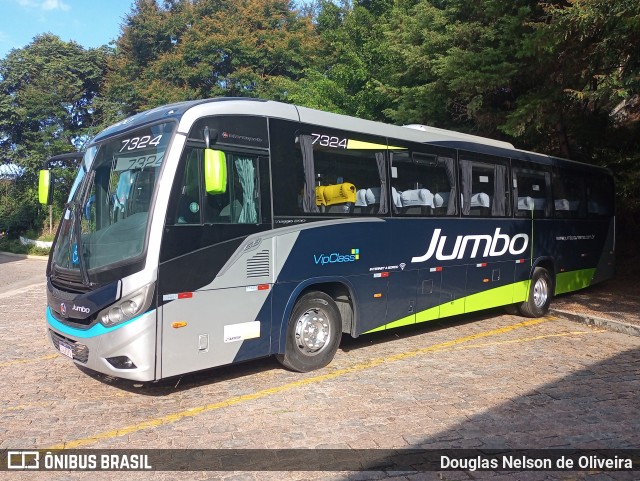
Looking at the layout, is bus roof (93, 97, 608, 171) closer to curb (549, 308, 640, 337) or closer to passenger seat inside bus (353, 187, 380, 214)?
passenger seat inside bus (353, 187, 380, 214)

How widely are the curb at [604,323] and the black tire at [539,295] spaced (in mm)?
420

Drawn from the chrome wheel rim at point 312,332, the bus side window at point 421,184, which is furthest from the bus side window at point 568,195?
the chrome wheel rim at point 312,332

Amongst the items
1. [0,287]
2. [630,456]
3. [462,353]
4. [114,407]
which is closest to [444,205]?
[462,353]

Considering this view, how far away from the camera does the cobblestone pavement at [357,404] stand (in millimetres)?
4930

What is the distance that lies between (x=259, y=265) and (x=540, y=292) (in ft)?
24.2

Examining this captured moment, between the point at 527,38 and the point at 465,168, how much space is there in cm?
366

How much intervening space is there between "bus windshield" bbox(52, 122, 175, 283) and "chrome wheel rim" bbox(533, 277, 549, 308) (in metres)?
8.41

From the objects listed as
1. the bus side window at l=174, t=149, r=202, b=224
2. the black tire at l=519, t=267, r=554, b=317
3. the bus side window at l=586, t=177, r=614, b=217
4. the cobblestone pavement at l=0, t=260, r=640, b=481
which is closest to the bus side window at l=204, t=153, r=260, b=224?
the bus side window at l=174, t=149, r=202, b=224

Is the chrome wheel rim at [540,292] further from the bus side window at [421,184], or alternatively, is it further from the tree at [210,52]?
the tree at [210,52]

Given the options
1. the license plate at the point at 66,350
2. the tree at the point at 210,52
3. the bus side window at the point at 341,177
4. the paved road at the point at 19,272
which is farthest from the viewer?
the tree at the point at 210,52

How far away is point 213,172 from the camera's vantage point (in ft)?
17.7

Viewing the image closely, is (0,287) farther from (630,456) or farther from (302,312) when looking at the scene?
(630,456)

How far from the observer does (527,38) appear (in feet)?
36.2

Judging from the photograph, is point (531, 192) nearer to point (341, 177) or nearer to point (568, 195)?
point (568, 195)
